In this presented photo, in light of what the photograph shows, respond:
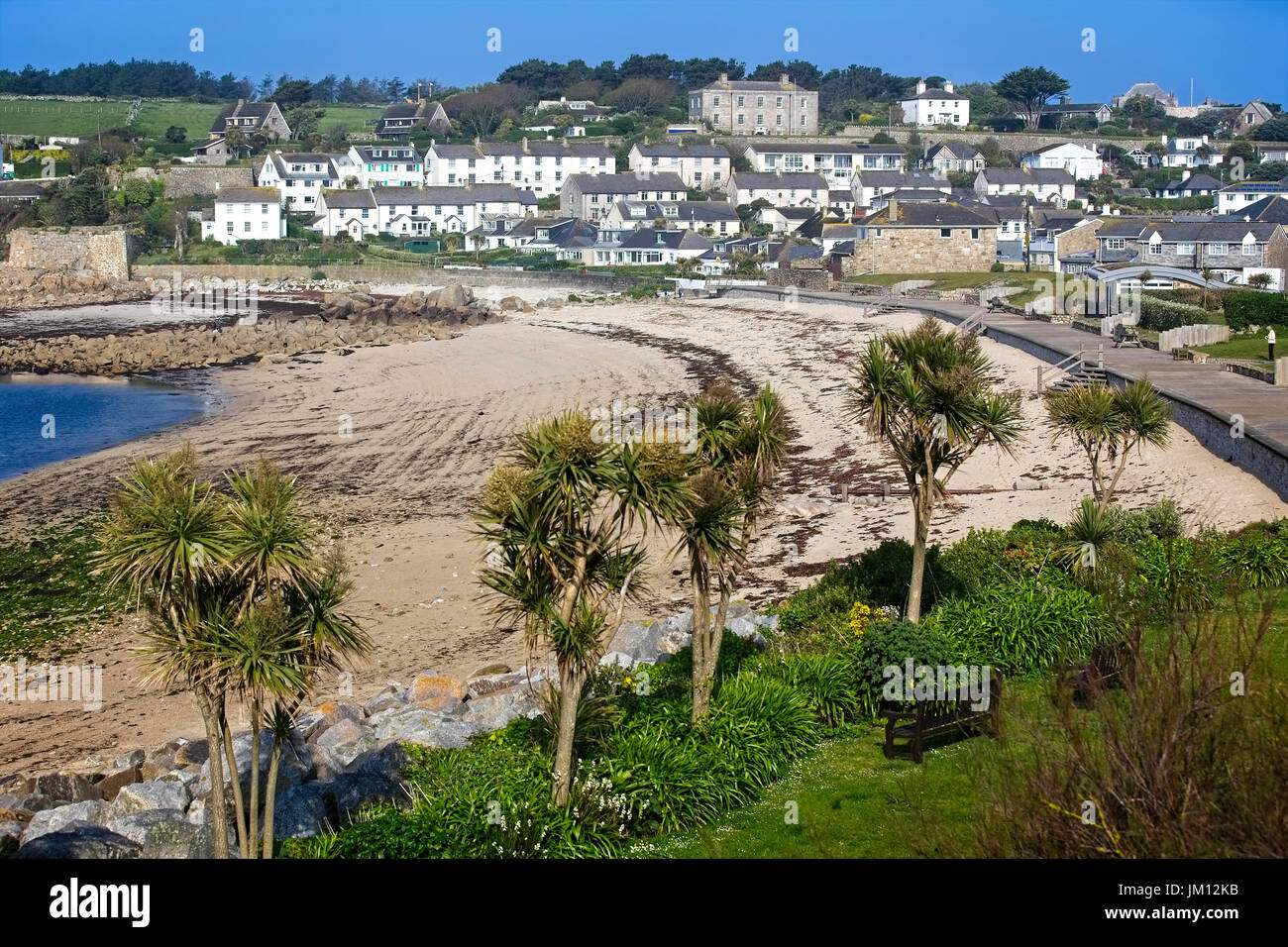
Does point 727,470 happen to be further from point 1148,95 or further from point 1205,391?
point 1148,95

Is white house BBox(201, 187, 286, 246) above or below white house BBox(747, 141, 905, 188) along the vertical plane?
below

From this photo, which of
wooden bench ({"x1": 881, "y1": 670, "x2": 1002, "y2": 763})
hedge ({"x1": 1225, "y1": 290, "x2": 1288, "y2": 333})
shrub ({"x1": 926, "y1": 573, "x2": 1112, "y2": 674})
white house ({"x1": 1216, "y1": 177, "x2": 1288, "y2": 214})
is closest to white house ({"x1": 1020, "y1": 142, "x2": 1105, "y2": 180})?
white house ({"x1": 1216, "y1": 177, "x2": 1288, "y2": 214})

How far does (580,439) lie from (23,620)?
43.1 feet

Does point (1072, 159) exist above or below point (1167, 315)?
above

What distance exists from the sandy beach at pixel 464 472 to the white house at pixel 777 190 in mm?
53113

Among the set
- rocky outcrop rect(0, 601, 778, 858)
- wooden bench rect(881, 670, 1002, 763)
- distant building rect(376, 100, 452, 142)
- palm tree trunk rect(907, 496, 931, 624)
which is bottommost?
rocky outcrop rect(0, 601, 778, 858)

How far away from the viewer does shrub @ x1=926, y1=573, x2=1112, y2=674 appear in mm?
12906

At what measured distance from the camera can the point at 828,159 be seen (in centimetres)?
11550

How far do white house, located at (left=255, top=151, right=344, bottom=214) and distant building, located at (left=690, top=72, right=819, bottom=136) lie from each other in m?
43.6

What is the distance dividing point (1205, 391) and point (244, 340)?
125 feet

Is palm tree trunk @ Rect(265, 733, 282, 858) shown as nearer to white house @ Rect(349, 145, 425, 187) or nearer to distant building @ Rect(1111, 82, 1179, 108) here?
white house @ Rect(349, 145, 425, 187)

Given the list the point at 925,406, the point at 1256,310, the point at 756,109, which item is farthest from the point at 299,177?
the point at 925,406

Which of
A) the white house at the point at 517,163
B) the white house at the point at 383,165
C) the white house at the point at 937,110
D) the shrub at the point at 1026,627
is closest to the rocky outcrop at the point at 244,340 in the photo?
the shrub at the point at 1026,627

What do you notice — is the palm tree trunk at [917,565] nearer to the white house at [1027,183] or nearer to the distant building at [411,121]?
the white house at [1027,183]
